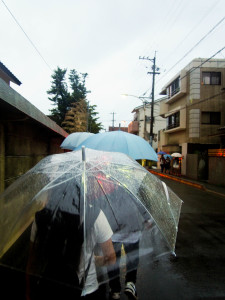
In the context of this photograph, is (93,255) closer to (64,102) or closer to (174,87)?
(174,87)

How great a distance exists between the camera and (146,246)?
2008mm

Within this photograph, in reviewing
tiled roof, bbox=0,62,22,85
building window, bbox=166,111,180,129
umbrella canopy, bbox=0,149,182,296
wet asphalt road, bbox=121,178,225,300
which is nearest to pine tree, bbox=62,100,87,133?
building window, bbox=166,111,180,129

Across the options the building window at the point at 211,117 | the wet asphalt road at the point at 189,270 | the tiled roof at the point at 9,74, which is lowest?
the wet asphalt road at the point at 189,270

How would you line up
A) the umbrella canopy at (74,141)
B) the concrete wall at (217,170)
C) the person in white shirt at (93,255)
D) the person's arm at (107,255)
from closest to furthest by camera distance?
the person in white shirt at (93,255), the person's arm at (107,255), the umbrella canopy at (74,141), the concrete wall at (217,170)

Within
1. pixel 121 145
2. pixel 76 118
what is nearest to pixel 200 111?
pixel 76 118

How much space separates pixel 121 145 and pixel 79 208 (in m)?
2.09

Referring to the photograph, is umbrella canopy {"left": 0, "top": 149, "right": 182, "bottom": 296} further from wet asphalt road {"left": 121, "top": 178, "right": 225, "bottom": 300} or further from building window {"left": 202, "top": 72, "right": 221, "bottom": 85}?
building window {"left": 202, "top": 72, "right": 221, "bottom": 85}

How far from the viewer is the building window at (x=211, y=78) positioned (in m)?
20.0

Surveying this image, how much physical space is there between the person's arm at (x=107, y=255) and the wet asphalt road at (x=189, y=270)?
0.33 m

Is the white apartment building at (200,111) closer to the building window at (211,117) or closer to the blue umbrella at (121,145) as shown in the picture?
the building window at (211,117)

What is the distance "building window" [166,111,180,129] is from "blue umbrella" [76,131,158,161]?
21026 millimetres

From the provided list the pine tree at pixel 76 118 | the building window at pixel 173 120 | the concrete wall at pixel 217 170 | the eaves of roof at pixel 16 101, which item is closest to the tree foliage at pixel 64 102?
the pine tree at pixel 76 118

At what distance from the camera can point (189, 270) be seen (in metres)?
3.68

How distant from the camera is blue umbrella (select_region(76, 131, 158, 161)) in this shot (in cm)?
364
